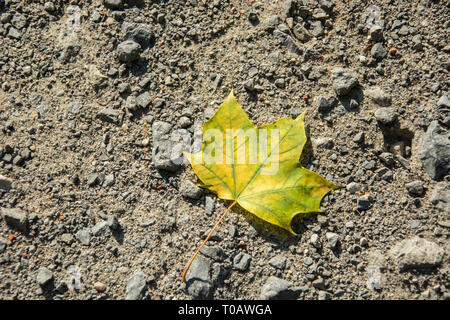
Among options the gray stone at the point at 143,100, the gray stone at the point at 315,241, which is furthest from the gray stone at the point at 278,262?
the gray stone at the point at 143,100

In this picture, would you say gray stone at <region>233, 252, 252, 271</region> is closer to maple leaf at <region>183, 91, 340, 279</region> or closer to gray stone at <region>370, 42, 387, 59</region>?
maple leaf at <region>183, 91, 340, 279</region>

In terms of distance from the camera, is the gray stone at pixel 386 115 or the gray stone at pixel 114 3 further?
the gray stone at pixel 114 3

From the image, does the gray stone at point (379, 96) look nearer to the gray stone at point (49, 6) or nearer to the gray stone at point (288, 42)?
the gray stone at point (288, 42)

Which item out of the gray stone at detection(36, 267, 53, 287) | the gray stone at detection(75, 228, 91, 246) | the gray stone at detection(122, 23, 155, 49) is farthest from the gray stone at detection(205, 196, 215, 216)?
the gray stone at detection(122, 23, 155, 49)

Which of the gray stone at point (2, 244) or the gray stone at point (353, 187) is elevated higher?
the gray stone at point (353, 187)

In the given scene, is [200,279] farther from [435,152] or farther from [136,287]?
[435,152]

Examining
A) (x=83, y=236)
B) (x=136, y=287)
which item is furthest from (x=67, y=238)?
(x=136, y=287)

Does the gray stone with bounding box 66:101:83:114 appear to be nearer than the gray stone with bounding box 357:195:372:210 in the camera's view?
No
